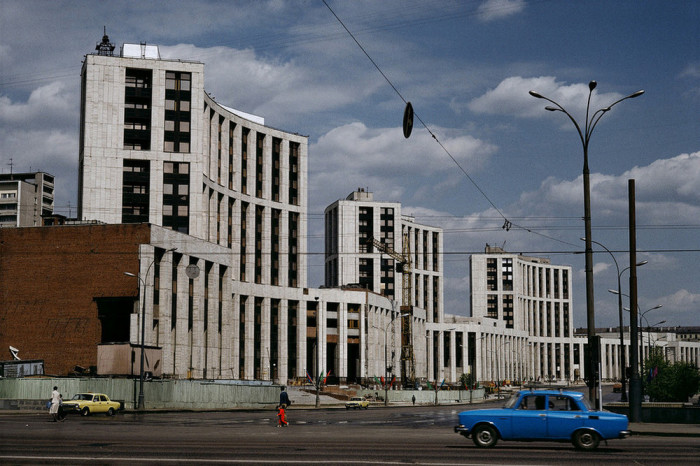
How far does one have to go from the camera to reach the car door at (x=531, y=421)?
867 inches

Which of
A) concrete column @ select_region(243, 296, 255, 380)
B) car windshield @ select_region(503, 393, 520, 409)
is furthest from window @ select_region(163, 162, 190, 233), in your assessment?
car windshield @ select_region(503, 393, 520, 409)

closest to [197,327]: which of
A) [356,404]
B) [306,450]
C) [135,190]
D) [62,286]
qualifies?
[62,286]

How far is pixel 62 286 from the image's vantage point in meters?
76.3

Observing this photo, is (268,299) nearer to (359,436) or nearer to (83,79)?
(83,79)

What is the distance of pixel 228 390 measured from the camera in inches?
2788

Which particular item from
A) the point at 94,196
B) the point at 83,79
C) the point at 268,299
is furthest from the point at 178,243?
the point at 268,299

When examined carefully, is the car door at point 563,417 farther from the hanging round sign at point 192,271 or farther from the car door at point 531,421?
the hanging round sign at point 192,271

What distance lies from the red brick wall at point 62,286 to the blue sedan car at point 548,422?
57.5 meters

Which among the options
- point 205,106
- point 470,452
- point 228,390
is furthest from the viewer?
point 205,106

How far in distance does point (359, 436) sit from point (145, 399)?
39.2 m

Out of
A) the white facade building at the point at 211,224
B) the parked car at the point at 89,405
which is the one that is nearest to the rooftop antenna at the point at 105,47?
the white facade building at the point at 211,224

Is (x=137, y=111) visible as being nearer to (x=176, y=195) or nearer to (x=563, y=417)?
(x=176, y=195)

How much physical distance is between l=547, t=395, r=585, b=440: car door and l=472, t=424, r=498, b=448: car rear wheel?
1.47m

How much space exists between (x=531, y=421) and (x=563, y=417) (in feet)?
2.79
